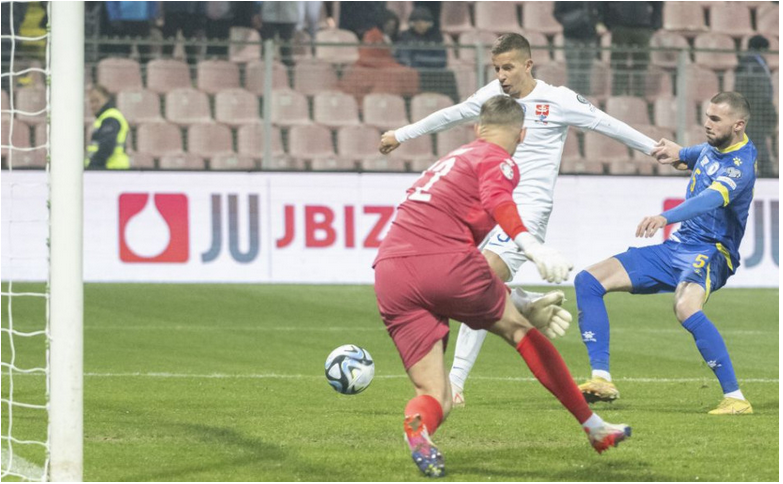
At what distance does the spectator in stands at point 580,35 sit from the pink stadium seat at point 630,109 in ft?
1.45

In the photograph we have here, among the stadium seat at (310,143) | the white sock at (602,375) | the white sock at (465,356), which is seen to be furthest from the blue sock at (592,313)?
the stadium seat at (310,143)

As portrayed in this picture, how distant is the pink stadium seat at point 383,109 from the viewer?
16719 millimetres

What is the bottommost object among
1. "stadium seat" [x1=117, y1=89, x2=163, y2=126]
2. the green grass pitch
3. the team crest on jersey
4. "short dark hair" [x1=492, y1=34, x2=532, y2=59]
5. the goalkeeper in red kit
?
the green grass pitch

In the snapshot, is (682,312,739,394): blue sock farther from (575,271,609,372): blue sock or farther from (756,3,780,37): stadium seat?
(756,3,780,37): stadium seat

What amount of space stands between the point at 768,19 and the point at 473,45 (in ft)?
19.3

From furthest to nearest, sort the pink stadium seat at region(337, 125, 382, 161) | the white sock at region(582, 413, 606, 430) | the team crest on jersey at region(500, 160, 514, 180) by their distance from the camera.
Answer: the pink stadium seat at region(337, 125, 382, 161) → the white sock at region(582, 413, 606, 430) → the team crest on jersey at region(500, 160, 514, 180)

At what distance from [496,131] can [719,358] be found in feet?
9.10

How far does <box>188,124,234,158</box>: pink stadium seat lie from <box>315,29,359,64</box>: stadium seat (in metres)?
1.49

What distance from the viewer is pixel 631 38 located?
18.0 meters

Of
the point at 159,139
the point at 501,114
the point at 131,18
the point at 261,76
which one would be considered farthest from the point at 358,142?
the point at 501,114

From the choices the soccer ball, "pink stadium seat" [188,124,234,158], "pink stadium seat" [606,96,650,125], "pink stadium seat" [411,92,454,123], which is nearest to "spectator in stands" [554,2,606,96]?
"pink stadium seat" [606,96,650,125]

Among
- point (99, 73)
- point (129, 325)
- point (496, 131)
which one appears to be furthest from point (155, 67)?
point (496, 131)

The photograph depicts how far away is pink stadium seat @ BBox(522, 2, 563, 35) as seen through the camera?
19.2 metres

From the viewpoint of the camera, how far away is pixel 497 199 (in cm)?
548
